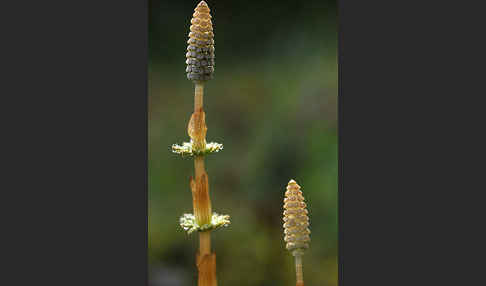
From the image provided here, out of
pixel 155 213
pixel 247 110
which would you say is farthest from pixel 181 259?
pixel 247 110

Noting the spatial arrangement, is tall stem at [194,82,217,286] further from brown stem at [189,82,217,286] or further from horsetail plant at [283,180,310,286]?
horsetail plant at [283,180,310,286]

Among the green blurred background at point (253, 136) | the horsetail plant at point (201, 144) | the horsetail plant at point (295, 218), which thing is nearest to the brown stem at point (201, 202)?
the horsetail plant at point (201, 144)

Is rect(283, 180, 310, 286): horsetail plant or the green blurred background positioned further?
the green blurred background

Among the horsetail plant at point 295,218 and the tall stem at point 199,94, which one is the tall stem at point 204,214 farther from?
the horsetail plant at point 295,218

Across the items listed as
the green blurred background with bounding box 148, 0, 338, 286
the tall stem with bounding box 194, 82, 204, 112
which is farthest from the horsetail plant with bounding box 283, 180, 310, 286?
the green blurred background with bounding box 148, 0, 338, 286

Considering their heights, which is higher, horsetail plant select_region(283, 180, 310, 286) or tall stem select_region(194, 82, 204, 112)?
tall stem select_region(194, 82, 204, 112)

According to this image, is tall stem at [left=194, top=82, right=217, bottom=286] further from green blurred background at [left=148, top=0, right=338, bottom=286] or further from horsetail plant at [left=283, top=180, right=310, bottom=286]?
green blurred background at [left=148, top=0, right=338, bottom=286]

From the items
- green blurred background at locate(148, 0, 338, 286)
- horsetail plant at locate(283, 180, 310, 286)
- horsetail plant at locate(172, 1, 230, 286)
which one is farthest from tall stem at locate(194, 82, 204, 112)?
green blurred background at locate(148, 0, 338, 286)

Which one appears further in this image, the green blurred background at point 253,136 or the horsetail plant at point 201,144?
the green blurred background at point 253,136
